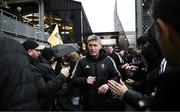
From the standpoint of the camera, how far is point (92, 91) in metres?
6.61

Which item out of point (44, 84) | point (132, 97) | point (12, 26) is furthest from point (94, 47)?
point (12, 26)

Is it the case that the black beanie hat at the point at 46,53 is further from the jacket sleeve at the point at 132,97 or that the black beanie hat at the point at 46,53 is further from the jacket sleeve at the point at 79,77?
the jacket sleeve at the point at 132,97

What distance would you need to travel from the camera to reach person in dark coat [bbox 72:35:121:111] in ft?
21.6

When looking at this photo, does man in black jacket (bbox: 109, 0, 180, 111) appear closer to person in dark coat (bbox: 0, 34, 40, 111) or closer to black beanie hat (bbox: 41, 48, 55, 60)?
person in dark coat (bbox: 0, 34, 40, 111)

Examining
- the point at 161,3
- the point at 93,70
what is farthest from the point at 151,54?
the point at 161,3

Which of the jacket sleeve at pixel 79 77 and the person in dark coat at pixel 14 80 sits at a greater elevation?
the person in dark coat at pixel 14 80

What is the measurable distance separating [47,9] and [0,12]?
104 ft

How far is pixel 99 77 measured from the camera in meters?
6.63

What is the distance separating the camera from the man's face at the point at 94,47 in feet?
22.2

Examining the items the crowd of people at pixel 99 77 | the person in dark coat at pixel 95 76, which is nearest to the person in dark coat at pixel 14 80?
the crowd of people at pixel 99 77

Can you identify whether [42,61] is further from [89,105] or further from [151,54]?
[151,54]

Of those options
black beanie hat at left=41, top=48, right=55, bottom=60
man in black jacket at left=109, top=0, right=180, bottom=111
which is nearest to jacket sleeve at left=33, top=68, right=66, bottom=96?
black beanie hat at left=41, top=48, right=55, bottom=60

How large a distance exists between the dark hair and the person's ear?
2 centimetres

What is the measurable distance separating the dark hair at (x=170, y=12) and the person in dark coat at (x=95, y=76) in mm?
4745
